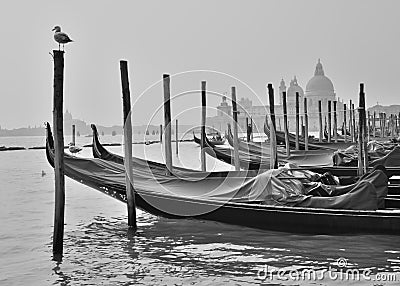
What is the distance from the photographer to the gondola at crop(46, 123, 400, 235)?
6.45 m

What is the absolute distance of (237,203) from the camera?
7.38 metres

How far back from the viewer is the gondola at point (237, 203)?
21.2 ft

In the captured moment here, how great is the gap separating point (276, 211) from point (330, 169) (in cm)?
435

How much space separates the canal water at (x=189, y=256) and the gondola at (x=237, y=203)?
0.45ft

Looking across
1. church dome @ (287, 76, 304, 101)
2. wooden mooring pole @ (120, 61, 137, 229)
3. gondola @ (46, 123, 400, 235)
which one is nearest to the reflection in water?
gondola @ (46, 123, 400, 235)

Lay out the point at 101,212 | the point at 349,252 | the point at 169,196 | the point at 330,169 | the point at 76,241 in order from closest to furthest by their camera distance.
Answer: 1. the point at 349,252
2. the point at 76,241
3. the point at 169,196
4. the point at 101,212
5. the point at 330,169

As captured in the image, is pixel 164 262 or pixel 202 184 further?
pixel 202 184

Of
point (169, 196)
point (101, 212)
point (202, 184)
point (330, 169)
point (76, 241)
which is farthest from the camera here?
point (330, 169)

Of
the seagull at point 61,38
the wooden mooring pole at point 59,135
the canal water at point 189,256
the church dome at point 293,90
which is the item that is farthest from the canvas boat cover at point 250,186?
the church dome at point 293,90

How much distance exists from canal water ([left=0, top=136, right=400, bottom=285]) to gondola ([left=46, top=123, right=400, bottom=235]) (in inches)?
5.4

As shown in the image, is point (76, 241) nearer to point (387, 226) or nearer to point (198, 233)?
point (198, 233)

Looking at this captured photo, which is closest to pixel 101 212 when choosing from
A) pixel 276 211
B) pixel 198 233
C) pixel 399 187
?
pixel 198 233

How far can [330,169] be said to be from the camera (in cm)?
1099

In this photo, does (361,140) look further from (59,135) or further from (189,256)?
(59,135)
